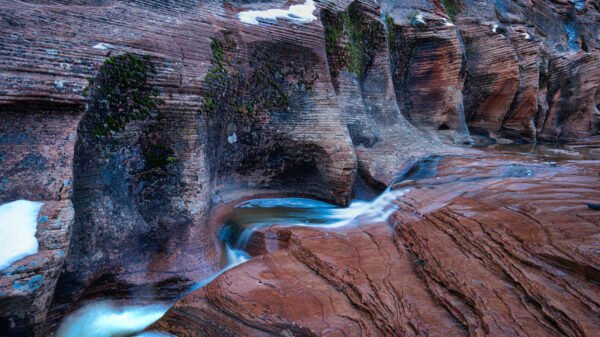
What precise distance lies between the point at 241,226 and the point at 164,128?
1.84 meters

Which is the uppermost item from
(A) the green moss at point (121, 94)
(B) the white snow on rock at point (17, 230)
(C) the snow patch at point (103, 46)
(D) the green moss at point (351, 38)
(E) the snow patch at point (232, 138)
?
(D) the green moss at point (351, 38)

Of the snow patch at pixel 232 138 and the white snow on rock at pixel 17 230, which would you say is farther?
the snow patch at pixel 232 138

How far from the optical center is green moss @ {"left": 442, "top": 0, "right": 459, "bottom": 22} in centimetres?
1253

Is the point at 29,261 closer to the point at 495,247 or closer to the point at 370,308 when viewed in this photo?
the point at 370,308

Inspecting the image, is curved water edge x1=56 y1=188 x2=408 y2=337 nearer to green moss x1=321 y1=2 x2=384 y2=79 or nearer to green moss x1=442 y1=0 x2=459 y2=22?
green moss x1=321 y1=2 x2=384 y2=79

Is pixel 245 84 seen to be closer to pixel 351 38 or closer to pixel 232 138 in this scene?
pixel 232 138

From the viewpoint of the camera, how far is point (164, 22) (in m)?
5.56

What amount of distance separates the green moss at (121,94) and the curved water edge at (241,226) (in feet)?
6.58

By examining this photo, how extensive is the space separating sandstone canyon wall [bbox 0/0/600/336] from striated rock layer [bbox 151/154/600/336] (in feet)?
3.57

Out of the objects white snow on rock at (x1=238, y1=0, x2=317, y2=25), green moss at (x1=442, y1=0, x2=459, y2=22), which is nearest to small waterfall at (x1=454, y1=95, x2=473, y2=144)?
green moss at (x1=442, y1=0, x2=459, y2=22)

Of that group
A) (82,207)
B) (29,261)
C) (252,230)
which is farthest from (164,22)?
(29,261)

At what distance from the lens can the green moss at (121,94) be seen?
183 inches

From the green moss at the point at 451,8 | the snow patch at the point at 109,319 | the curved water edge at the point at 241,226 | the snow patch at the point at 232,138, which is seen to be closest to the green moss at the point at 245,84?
the snow patch at the point at 232,138

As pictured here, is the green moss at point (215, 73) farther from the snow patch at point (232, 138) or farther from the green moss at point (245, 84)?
the snow patch at point (232, 138)
